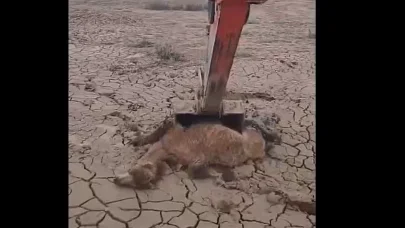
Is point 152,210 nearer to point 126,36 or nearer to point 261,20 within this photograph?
point 126,36

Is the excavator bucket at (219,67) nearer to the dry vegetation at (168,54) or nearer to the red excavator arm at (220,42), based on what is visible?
the red excavator arm at (220,42)

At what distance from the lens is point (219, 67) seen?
6.25ft

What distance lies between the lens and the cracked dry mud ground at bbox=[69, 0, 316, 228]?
1745mm

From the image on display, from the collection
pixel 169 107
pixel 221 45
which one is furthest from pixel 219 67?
pixel 169 107

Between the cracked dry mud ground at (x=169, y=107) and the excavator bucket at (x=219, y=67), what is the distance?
0.92 feet

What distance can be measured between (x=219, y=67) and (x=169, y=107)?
2.83 feet

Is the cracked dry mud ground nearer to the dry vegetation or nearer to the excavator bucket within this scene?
the dry vegetation

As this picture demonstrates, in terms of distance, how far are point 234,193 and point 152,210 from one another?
374mm

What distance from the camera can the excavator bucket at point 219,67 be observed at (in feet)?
5.29

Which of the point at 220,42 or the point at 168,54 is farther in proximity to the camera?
the point at 168,54

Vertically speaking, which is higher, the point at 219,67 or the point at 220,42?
the point at 220,42

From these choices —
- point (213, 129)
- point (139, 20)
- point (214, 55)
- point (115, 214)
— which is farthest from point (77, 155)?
point (139, 20)

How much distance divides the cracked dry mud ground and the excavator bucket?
28cm

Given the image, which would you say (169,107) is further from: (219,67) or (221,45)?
(221,45)
